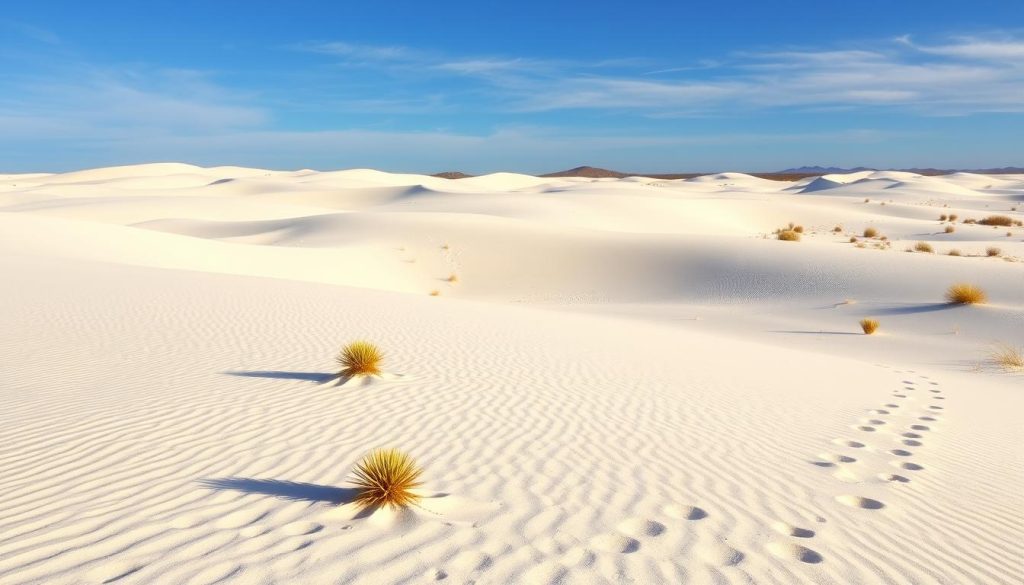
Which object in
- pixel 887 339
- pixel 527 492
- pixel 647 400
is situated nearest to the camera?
pixel 527 492

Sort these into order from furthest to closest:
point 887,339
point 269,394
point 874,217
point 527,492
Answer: point 874,217, point 887,339, point 269,394, point 527,492

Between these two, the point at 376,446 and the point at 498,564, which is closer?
the point at 498,564

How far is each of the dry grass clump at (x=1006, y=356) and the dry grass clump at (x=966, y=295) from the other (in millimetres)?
2510

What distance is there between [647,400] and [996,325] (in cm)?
1012

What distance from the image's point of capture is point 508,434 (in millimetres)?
5945

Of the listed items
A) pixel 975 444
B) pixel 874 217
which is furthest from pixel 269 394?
pixel 874 217

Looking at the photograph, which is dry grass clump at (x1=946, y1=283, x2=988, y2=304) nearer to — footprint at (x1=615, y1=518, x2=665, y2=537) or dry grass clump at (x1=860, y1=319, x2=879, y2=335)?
dry grass clump at (x1=860, y1=319, x2=879, y2=335)

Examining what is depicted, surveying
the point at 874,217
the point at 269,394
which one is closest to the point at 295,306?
the point at 269,394

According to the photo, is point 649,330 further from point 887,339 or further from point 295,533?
point 295,533

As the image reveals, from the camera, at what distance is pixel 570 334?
40.3ft

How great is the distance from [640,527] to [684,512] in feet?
1.31

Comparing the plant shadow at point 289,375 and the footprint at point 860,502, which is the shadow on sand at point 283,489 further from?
the plant shadow at point 289,375

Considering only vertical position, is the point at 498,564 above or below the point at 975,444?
above

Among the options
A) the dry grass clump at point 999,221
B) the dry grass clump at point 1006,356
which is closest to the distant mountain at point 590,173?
the dry grass clump at point 999,221
